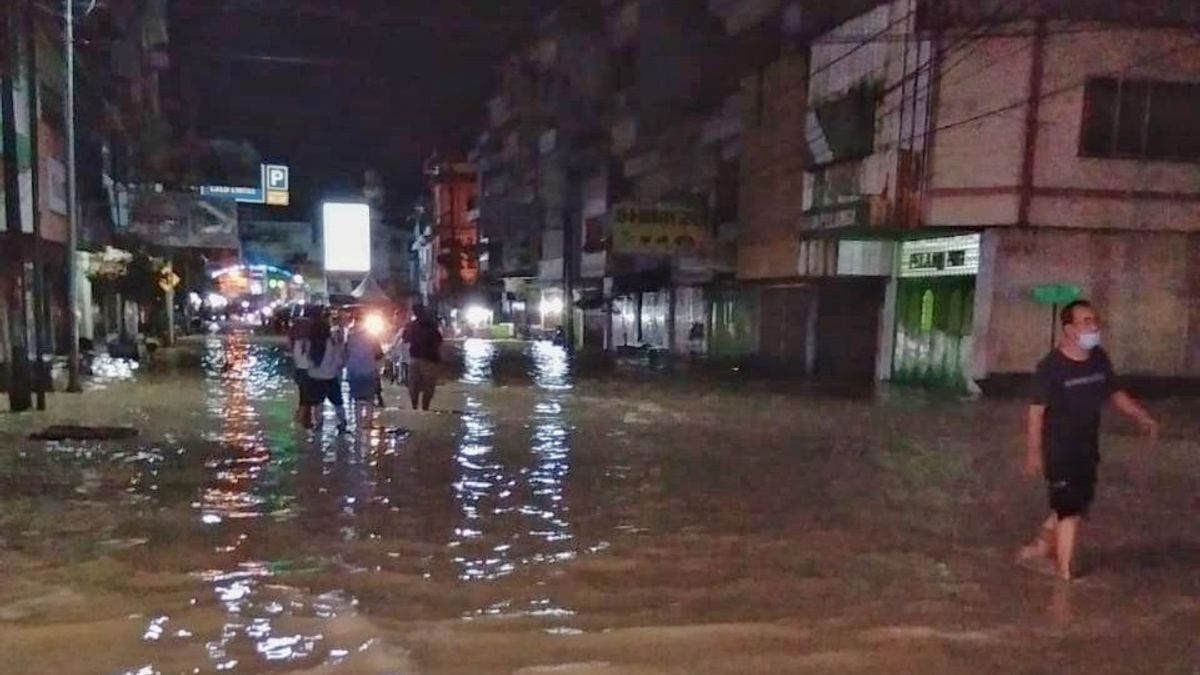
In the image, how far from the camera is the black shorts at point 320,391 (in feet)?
46.9

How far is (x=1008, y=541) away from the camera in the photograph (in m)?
8.40

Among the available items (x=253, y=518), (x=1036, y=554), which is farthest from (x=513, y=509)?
(x=1036, y=554)

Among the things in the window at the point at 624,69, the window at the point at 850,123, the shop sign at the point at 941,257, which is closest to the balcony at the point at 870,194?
the window at the point at 850,123

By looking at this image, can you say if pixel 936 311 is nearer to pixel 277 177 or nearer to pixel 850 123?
pixel 850 123

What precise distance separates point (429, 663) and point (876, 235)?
19479 mm

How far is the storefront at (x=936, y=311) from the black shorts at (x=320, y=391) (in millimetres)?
13380

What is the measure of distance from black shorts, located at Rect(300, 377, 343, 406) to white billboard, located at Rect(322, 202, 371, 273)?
2910 inches

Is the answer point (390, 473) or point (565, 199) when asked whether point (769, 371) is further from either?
point (565, 199)

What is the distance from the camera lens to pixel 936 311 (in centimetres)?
2328

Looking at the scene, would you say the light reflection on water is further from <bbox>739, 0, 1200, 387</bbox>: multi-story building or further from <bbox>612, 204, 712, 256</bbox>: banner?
<bbox>612, 204, 712, 256</bbox>: banner

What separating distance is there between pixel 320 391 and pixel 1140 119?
648 inches

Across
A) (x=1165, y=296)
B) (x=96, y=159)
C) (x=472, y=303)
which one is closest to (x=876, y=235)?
(x=1165, y=296)

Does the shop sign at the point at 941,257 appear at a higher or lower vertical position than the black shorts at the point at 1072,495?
higher

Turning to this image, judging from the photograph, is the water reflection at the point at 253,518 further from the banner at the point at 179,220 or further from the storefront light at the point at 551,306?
the storefront light at the point at 551,306
